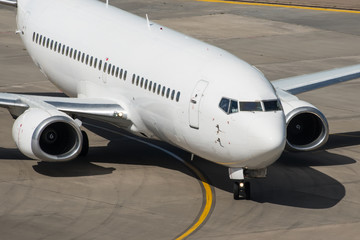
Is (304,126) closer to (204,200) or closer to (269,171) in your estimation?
(269,171)

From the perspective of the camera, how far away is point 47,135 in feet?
108

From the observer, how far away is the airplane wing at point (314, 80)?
1492 inches

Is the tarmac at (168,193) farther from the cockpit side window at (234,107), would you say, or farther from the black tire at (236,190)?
the cockpit side window at (234,107)

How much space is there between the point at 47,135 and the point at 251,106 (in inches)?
320

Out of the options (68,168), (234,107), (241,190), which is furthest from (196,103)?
(68,168)

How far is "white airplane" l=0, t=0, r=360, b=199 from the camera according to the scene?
2895cm

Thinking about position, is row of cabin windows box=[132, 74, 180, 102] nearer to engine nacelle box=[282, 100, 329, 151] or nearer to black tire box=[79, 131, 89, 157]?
black tire box=[79, 131, 89, 157]

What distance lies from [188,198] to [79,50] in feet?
31.6

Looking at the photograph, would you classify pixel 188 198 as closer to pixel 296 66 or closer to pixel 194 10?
pixel 296 66

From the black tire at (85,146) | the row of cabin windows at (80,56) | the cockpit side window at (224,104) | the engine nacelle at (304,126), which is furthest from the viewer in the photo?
the row of cabin windows at (80,56)

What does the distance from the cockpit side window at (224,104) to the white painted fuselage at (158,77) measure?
116 mm

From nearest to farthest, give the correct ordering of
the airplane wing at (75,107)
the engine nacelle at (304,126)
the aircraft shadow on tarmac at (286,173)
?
the aircraft shadow on tarmac at (286,173), the airplane wing at (75,107), the engine nacelle at (304,126)

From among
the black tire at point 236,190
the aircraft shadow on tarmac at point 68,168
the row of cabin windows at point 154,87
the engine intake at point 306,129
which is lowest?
the aircraft shadow on tarmac at point 68,168

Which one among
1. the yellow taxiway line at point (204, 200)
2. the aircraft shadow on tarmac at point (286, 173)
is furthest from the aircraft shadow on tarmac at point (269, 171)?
the yellow taxiway line at point (204, 200)
